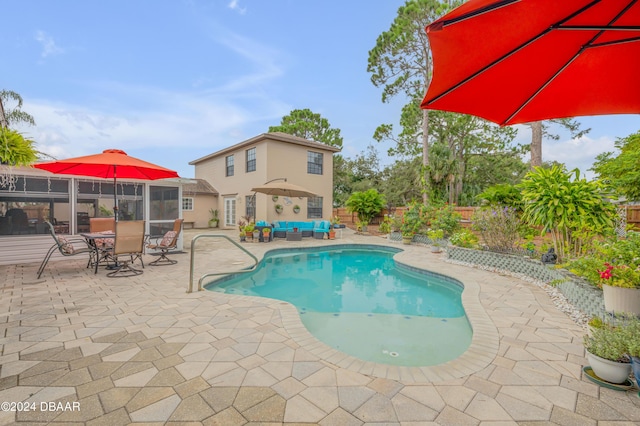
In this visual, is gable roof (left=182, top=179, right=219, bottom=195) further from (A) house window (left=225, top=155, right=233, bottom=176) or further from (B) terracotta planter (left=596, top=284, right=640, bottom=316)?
(B) terracotta planter (left=596, top=284, right=640, bottom=316)

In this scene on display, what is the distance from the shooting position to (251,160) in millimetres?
16078

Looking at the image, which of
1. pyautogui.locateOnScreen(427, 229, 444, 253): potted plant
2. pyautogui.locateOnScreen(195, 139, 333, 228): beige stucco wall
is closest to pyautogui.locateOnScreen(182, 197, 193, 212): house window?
pyautogui.locateOnScreen(195, 139, 333, 228): beige stucco wall

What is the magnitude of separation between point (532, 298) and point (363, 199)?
11467 mm

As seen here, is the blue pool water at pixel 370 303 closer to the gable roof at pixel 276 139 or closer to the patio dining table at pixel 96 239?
the patio dining table at pixel 96 239

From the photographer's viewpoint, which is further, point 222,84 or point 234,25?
point 222,84

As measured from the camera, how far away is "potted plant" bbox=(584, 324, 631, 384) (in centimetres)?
215

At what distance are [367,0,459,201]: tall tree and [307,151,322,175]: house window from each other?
5.33 metres

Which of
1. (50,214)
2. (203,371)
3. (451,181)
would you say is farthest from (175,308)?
(451,181)

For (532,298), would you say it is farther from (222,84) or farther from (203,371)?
(222,84)

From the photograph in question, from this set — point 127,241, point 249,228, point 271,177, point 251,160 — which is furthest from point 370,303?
point 251,160

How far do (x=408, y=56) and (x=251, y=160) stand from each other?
10.5 m

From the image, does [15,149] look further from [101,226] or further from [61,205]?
[61,205]

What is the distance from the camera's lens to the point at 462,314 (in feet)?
15.0

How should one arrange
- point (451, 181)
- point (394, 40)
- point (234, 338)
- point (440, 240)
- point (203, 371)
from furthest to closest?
point (451, 181)
point (394, 40)
point (440, 240)
point (234, 338)
point (203, 371)
